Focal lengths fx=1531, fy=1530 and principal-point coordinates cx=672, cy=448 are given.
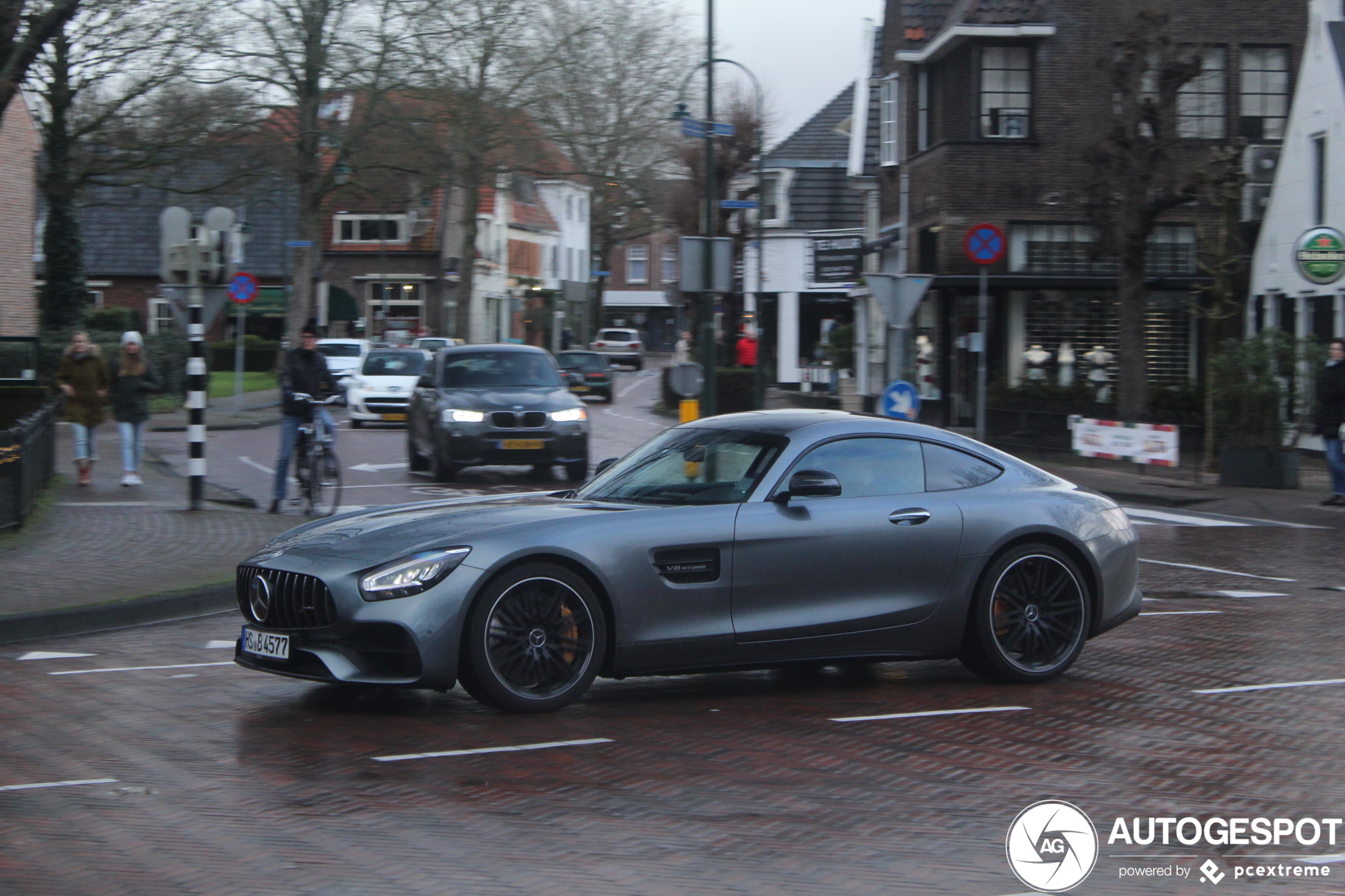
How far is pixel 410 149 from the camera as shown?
140ft

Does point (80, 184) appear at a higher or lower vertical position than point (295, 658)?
higher

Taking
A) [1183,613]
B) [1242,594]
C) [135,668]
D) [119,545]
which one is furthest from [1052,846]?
[119,545]

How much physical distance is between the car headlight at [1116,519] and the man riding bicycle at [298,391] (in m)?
9.24

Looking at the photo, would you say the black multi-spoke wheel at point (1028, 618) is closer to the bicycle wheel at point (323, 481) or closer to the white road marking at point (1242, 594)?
the white road marking at point (1242, 594)

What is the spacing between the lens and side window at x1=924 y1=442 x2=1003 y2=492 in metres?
7.70

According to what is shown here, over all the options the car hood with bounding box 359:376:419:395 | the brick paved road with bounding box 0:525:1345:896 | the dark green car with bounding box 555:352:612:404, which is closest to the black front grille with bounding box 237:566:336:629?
the brick paved road with bounding box 0:525:1345:896

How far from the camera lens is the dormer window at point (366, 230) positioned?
71312 mm

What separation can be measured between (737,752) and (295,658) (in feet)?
6.42

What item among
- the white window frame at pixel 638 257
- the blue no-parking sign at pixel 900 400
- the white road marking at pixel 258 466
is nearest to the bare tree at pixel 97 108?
the white road marking at pixel 258 466

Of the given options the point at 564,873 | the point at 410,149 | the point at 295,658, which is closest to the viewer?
the point at 564,873

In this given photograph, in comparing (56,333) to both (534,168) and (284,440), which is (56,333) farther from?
(284,440)

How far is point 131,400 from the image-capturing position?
17750 mm

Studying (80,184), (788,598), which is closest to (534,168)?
(80,184)

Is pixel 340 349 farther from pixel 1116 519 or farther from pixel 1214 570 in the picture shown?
pixel 1116 519
